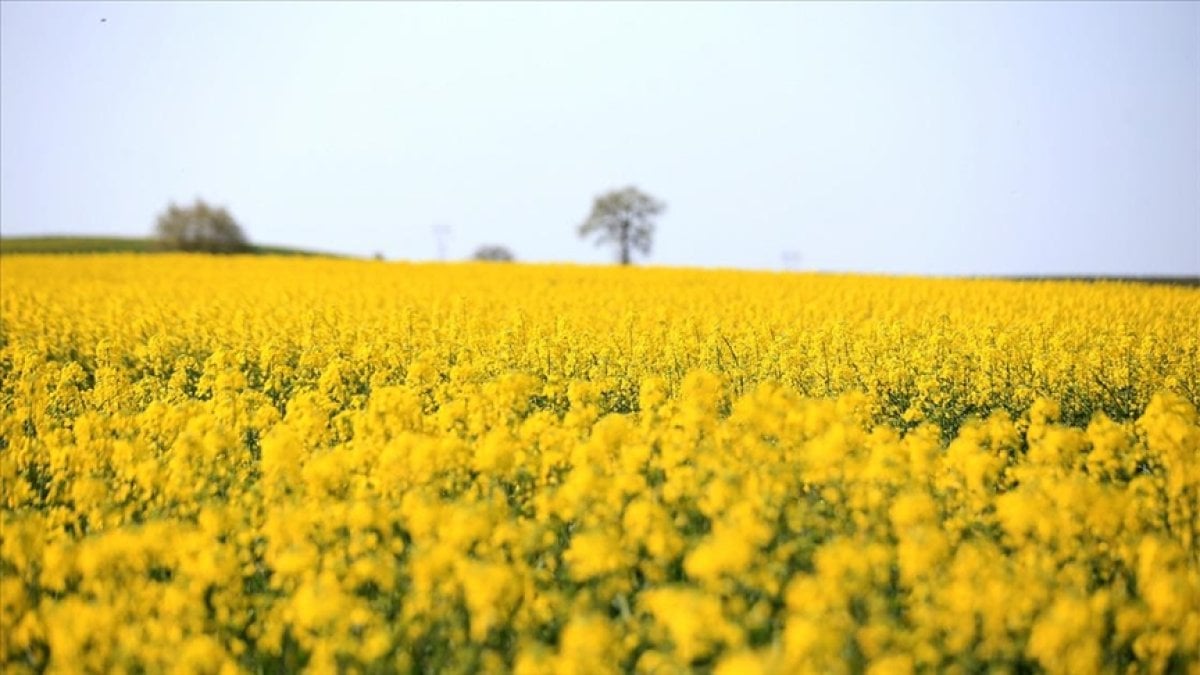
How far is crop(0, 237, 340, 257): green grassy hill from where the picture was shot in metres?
63.6

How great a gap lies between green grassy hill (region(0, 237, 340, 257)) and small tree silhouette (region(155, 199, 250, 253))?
3.79 feet

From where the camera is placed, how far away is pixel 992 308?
19.8 m

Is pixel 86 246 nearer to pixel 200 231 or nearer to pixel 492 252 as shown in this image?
pixel 200 231

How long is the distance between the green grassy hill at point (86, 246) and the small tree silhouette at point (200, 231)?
1154 mm

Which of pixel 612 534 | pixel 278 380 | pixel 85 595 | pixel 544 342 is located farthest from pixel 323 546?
pixel 544 342

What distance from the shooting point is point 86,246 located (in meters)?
65.8

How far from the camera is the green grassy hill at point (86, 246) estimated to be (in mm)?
63594

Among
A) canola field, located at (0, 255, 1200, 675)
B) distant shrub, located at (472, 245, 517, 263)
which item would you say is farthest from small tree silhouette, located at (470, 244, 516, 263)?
canola field, located at (0, 255, 1200, 675)

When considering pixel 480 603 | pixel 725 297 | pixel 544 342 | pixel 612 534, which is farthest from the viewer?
pixel 725 297

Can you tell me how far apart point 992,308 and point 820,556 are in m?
15.9

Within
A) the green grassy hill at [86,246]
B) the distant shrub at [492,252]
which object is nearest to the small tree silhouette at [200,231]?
the green grassy hill at [86,246]

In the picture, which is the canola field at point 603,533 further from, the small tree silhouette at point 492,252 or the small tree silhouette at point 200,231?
the small tree silhouette at point 492,252

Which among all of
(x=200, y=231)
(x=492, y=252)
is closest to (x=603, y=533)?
(x=200, y=231)

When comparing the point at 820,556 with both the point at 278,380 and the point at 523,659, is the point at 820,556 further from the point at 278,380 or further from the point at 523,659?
the point at 278,380
